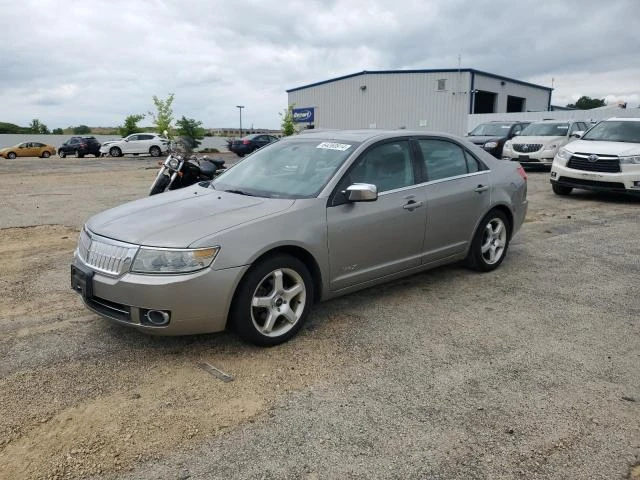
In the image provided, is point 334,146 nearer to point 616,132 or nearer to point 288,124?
point 616,132

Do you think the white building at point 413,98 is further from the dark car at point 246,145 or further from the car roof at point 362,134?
the car roof at point 362,134

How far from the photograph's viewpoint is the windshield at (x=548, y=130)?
17.0 metres

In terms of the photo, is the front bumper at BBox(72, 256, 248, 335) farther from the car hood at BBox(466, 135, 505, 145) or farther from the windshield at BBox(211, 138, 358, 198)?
the car hood at BBox(466, 135, 505, 145)

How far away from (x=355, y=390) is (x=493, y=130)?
65.3 feet

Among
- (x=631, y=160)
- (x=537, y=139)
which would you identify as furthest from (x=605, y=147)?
(x=537, y=139)

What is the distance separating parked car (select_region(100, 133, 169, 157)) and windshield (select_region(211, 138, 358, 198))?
31.7 meters

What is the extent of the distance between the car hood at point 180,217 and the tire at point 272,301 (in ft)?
1.30

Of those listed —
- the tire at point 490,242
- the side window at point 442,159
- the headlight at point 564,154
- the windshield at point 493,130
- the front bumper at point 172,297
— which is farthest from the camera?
the windshield at point 493,130

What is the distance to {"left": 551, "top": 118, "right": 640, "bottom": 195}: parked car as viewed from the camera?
10.3 meters

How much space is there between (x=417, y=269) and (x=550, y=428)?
7.28 feet

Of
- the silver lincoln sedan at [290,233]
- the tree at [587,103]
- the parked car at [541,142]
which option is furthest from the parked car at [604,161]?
the tree at [587,103]

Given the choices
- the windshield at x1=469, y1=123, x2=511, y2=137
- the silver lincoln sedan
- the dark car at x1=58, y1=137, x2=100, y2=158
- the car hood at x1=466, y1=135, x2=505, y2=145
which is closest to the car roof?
the silver lincoln sedan

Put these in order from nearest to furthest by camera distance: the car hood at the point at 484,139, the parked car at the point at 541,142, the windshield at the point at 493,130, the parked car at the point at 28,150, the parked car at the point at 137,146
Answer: the parked car at the point at 541,142
the car hood at the point at 484,139
the windshield at the point at 493,130
the parked car at the point at 137,146
the parked car at the point at 28,150

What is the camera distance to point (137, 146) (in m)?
34.9
